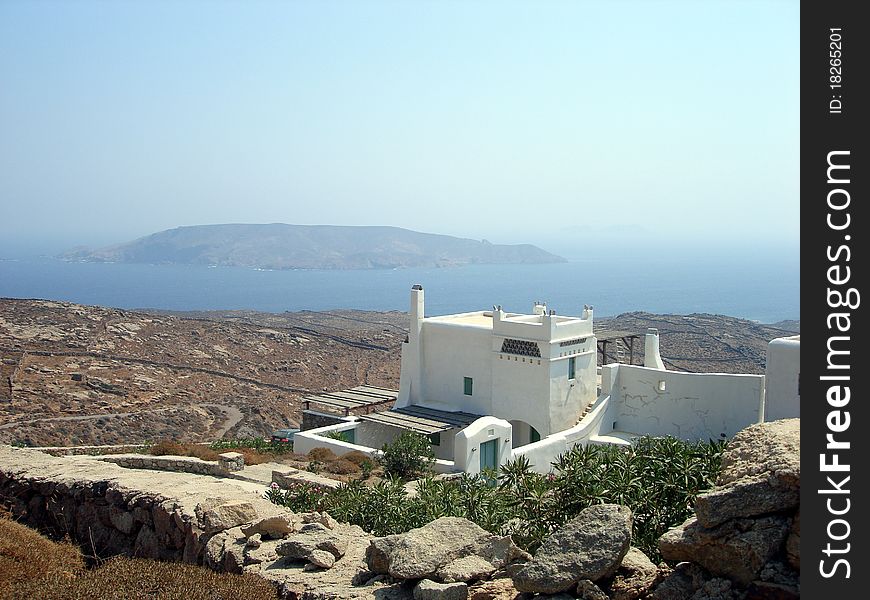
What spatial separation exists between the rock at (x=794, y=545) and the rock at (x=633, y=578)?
1165 millimetres

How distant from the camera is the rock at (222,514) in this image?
9.35 m

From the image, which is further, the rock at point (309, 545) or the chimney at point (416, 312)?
the chimney at point (416, 312)

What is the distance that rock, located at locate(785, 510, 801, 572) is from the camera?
566cm

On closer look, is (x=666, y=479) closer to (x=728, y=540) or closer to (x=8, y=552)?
(x=728, y=540)

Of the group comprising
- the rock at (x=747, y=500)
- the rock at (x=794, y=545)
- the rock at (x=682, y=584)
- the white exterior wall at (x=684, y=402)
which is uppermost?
the rock at (x=747, y=500)

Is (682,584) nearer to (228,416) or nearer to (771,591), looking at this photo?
(771,591)

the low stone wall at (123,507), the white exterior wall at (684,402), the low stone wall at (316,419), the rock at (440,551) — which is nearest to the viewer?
the rock at (440,551)

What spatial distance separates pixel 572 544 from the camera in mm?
6555

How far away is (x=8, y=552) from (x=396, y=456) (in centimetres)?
1174

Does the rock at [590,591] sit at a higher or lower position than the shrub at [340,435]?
higher

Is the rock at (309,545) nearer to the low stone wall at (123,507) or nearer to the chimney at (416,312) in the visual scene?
the low stone wall at (123,507)

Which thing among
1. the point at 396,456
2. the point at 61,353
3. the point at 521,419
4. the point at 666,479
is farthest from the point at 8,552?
the point at 61,353

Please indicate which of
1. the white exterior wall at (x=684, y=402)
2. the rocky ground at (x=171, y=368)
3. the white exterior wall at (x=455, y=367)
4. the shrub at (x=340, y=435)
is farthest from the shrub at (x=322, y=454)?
the rocky ground at (x=171, y=368)

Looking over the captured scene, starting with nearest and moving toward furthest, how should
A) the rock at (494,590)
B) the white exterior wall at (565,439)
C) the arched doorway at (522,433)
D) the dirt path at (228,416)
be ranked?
the rock at (494,590)
the white exterior wall at (565,439)
the arched doorway at (522,433)
the dirt path at (228,416)
